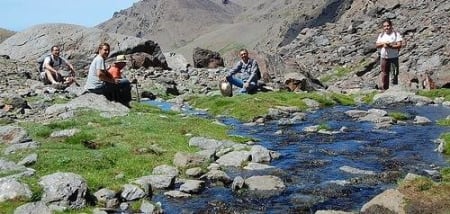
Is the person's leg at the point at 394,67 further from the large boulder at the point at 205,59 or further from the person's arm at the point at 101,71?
the large boulder at the point at 205,59

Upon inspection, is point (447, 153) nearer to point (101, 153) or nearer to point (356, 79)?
point (101, 153)

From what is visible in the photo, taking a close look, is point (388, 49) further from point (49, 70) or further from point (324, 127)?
point (49, 70)

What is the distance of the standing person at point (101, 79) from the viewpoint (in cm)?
2775

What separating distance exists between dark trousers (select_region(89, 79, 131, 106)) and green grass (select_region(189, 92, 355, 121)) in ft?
18.3

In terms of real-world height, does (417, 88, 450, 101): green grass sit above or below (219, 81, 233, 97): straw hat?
below

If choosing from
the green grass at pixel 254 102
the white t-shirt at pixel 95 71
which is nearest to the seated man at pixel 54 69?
the white t-shirt at pixel 95 71

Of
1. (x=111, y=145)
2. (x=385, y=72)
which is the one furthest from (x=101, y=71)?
(x=385, y=72)

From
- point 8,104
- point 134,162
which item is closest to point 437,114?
point 134,162

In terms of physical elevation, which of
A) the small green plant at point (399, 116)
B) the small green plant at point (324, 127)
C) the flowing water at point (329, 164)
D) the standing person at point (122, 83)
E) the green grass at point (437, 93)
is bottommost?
the flowing water at point (329, 164)

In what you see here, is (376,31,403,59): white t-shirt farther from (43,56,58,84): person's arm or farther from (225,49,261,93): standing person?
(43,56,58,84): person's arm

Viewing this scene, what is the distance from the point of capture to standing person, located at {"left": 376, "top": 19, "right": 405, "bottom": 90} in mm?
35719

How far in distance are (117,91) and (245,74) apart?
10711 millimetres

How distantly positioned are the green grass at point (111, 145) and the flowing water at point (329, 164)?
2.13 meters

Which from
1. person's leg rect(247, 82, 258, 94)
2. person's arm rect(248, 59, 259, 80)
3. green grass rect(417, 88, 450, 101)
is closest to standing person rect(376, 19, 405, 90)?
green grass rect(417, 88, 450, 101)
